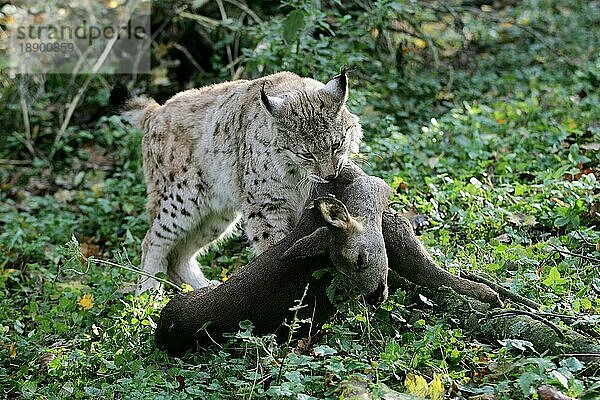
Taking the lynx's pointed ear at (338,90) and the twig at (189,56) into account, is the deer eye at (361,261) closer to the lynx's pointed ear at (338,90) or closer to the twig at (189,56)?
the lynx's pointed ear at (338,90)

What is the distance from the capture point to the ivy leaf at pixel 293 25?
7.52m

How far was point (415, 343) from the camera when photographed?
4.27 m

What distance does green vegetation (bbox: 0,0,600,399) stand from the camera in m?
4.21

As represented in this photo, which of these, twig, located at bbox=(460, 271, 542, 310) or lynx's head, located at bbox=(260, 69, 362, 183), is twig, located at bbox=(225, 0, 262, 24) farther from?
twig, located at bbox=(460, 271, 542, 310)

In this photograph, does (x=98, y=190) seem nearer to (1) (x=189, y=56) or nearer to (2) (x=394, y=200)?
(1) (x=189, y=56)

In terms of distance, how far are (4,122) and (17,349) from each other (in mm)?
5877

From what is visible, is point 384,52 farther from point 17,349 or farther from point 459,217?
point 17,349

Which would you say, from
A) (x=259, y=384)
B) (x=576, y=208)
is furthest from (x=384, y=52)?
(x=259, y=384)

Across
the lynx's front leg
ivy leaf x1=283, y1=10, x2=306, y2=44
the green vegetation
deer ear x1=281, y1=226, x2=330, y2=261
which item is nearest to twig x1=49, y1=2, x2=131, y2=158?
the green vegetation

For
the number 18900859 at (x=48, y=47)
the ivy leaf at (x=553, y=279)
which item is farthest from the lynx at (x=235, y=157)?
the number 18900859 at (x=48, y=47)

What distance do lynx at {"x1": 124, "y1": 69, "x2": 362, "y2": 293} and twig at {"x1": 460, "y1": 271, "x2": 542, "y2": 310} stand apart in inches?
43.4

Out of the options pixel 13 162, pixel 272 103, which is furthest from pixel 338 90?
pixel 13 162

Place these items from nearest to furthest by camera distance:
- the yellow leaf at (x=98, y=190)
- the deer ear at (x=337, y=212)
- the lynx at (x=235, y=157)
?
the deer ear at (x=337, y=212) < the lynx at (x=235, y=157) < the yellow leaf at (x=98, y=190)

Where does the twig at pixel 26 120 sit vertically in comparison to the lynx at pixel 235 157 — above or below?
below
